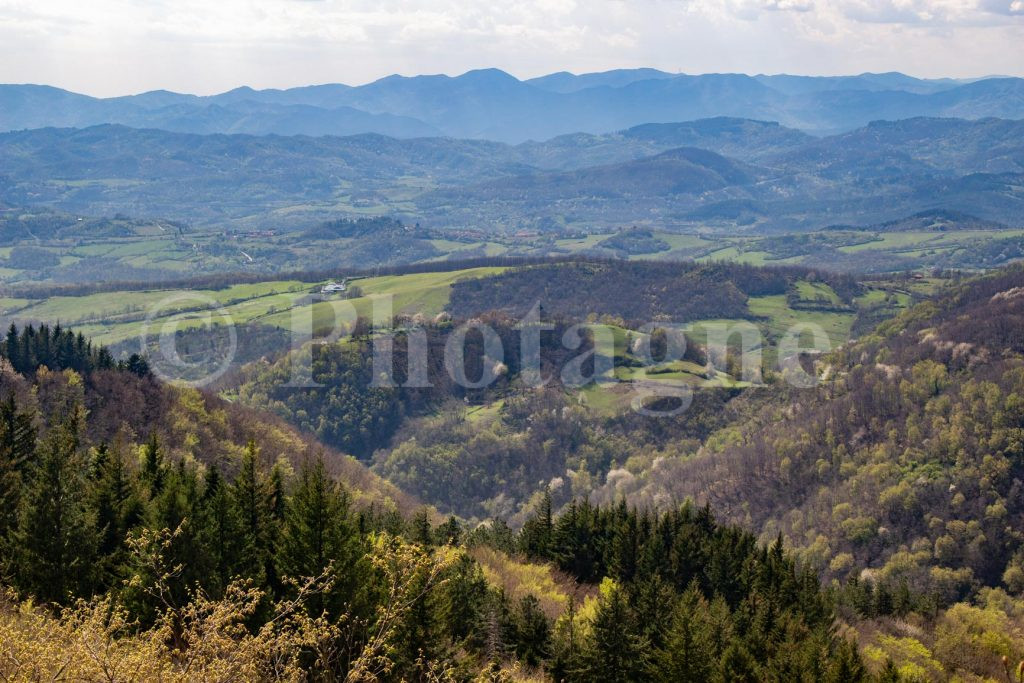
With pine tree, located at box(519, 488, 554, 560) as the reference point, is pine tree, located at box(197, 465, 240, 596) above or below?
above

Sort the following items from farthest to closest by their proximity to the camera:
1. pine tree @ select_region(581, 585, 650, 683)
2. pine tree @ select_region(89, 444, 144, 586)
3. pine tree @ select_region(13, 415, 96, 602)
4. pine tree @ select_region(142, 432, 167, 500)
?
pine tree @ select_region(142, 432, 167, 500), pine tree @ select_region(581, 585, 650, 683), pine tree @ select_region(89, 444, 144, 586), pine tree @ select_region(13, 415, 96, 602)

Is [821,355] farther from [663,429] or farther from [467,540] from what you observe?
[467,540]

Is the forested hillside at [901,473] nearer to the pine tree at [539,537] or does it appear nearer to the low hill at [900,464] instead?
the low hill at [900,464]

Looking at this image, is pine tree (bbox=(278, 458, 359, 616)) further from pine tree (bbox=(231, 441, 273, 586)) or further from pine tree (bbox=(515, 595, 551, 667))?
pine tree (bbox=(515, 595, 551, 667))

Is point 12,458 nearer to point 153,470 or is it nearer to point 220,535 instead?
point 153,470

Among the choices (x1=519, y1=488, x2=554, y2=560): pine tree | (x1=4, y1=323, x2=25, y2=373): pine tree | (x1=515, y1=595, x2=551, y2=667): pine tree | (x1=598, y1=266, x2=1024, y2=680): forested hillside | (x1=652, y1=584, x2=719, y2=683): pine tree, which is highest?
(x1=4, y1=323, x2=25, y2=373): pine tree

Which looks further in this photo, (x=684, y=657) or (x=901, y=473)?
(x=901, y=473)

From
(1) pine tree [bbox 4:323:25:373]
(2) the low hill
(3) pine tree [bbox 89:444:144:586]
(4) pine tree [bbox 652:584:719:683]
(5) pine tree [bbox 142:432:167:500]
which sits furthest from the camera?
(2) the low hill

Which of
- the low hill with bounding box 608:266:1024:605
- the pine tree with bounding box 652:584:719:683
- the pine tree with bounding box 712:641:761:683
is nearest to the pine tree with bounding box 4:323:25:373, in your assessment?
the pine tree with bounding box 652:584:719:683

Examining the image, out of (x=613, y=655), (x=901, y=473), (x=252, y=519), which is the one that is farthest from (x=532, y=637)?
(x=901, y=473)

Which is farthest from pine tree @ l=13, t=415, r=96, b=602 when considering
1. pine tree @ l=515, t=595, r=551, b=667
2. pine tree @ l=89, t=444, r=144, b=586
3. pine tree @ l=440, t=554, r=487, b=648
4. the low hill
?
the low hill

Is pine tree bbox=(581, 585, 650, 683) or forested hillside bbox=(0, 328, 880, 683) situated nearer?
forested hillside bbox=(0, 328, 880, 683)

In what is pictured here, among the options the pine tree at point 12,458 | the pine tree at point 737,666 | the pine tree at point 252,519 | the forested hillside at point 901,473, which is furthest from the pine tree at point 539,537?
the pine tree at point 12,458
